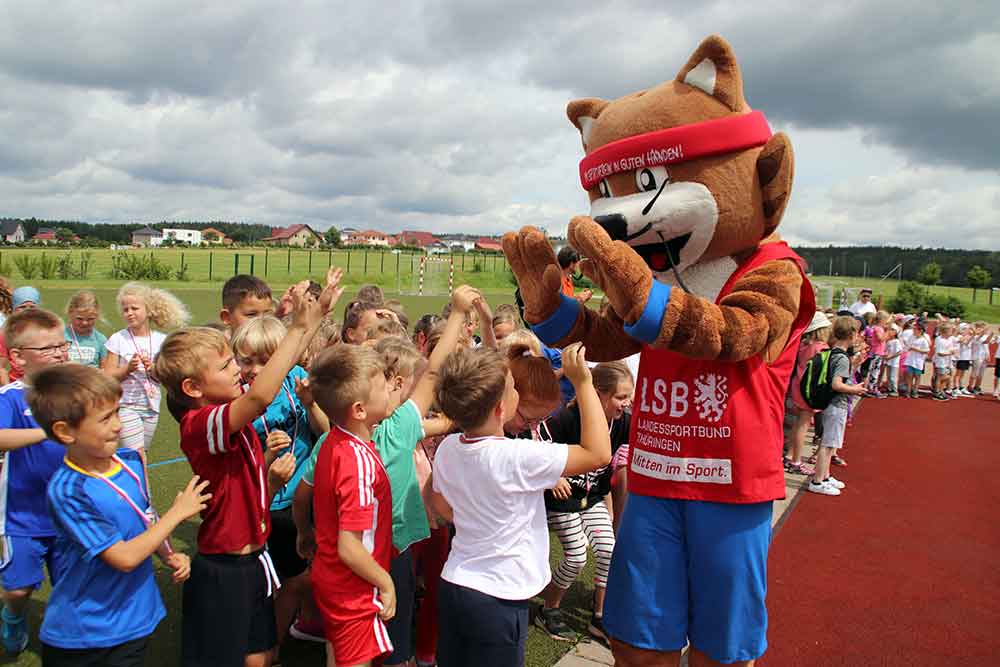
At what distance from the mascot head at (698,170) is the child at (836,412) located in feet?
14.6

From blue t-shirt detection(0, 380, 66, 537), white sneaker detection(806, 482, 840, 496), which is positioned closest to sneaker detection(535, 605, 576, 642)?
blue t-shirt detection(0, 380, 66, 537)

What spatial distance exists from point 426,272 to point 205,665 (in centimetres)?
4091

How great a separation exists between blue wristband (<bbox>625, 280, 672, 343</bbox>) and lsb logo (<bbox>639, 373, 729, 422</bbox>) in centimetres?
36

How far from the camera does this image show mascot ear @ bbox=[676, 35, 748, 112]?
2432mm

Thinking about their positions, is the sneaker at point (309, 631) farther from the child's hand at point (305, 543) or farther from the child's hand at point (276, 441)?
the child's hand at point (276, 441)

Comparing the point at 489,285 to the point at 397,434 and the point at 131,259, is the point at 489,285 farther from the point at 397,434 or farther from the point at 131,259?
the point at 397,434

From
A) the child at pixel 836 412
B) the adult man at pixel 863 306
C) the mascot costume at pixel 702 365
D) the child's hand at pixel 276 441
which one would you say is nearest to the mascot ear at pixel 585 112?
the mascot costume at pixel 702 365

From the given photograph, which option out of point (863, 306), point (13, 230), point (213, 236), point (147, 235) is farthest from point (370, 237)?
point (863, 306)

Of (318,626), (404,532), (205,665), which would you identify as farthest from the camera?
(318,626)

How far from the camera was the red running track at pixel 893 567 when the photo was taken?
373 centimetres

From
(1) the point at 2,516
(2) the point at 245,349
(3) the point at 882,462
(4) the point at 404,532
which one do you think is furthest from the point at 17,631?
(3) the point at 882,462

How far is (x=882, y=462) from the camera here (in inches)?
314

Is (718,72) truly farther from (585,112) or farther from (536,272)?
(536,272)

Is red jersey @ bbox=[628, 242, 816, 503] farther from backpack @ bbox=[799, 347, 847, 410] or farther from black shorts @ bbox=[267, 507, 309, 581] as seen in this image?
backpack @ bbox=[799, 347, 847, 410]
